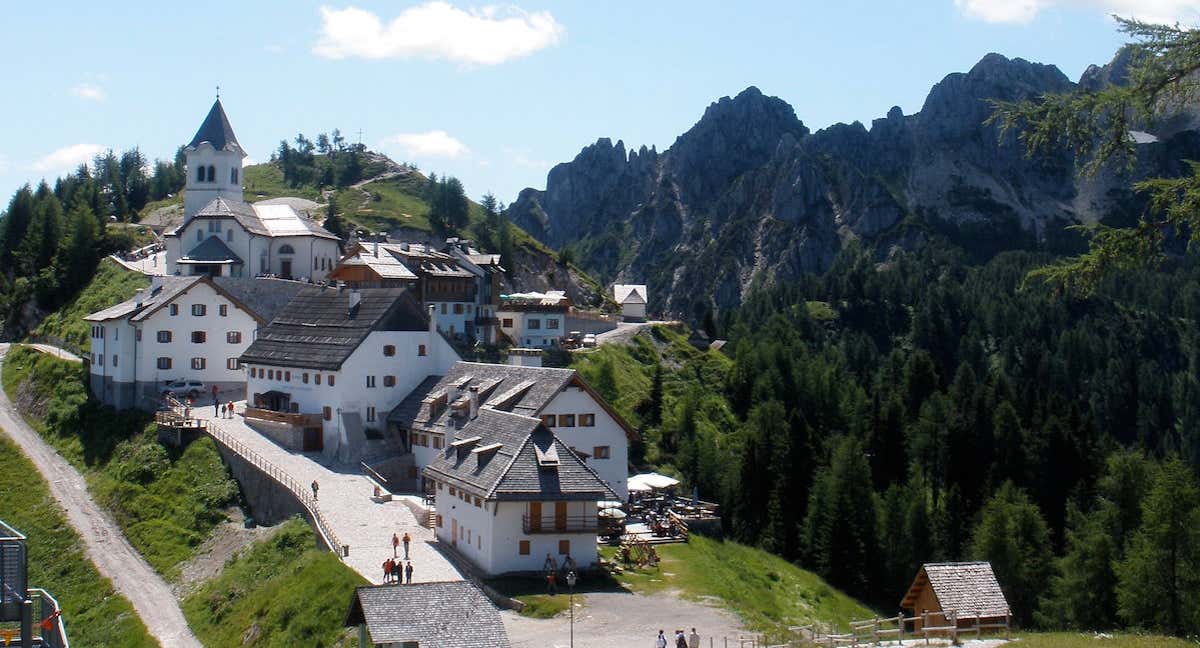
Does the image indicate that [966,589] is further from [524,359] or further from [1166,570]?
[524,359]

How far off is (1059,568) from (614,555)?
91.1 feet

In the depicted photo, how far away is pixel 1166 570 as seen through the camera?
50406 mm

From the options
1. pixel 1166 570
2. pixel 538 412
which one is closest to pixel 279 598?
pixel 538 412

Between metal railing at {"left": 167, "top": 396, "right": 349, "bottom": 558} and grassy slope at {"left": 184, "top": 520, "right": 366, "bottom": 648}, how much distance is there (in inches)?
26.0

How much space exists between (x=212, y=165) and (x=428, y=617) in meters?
84.5

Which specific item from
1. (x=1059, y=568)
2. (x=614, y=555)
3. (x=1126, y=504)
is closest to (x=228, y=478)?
(x=614, y=555)

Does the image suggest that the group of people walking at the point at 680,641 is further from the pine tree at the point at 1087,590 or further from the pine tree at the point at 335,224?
the pine tree at the point at 335,224

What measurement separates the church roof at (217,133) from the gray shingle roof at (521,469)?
6649cm

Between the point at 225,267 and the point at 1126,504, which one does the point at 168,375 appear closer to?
the point at 225,267

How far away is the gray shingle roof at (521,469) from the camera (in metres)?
44.2

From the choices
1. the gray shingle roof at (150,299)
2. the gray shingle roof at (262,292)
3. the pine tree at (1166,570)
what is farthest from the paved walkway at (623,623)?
the gray shingle roof at (262,292)

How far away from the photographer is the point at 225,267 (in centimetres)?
8894

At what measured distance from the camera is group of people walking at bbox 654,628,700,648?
34.9 metres

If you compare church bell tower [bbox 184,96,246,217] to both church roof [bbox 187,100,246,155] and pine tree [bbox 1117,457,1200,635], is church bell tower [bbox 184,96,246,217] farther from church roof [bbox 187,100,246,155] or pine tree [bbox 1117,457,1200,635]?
pine tree [bbox 1117,457,1200,635]
